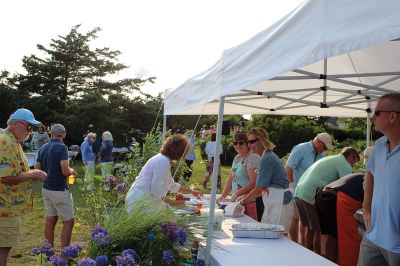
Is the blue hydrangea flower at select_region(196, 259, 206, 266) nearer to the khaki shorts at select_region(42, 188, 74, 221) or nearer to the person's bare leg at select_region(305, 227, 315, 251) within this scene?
the person's bare leg at select_region(305, 227, 315, 251)

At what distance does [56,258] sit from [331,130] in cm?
1946

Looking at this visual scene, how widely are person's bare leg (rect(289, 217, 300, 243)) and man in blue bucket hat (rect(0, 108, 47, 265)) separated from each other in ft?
10.0

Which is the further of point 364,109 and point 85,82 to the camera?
point 85,82

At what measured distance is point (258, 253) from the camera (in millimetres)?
2605

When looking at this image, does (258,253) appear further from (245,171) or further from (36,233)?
(36,233)

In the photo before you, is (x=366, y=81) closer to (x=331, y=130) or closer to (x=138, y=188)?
(x=138, y=188)

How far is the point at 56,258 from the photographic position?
2.04m

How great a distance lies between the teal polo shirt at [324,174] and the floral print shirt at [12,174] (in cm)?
259

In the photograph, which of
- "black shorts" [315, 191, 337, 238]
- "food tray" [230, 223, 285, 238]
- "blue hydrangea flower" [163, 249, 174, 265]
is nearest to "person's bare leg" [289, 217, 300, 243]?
"black shorts" [315, 191, 337, 238]

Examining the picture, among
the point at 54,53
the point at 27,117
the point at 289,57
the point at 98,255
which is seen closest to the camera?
Result: the point at 289,57

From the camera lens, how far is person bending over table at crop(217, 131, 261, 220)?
14.4ft

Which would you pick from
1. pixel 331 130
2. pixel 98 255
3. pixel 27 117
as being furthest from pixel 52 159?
pixel 331 130

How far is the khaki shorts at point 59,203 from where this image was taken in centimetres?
475

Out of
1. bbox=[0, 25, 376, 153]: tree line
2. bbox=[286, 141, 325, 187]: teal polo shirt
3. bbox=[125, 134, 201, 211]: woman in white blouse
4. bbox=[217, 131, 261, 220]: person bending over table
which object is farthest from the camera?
bbox=[0, 25, 376, 153]: tree line
